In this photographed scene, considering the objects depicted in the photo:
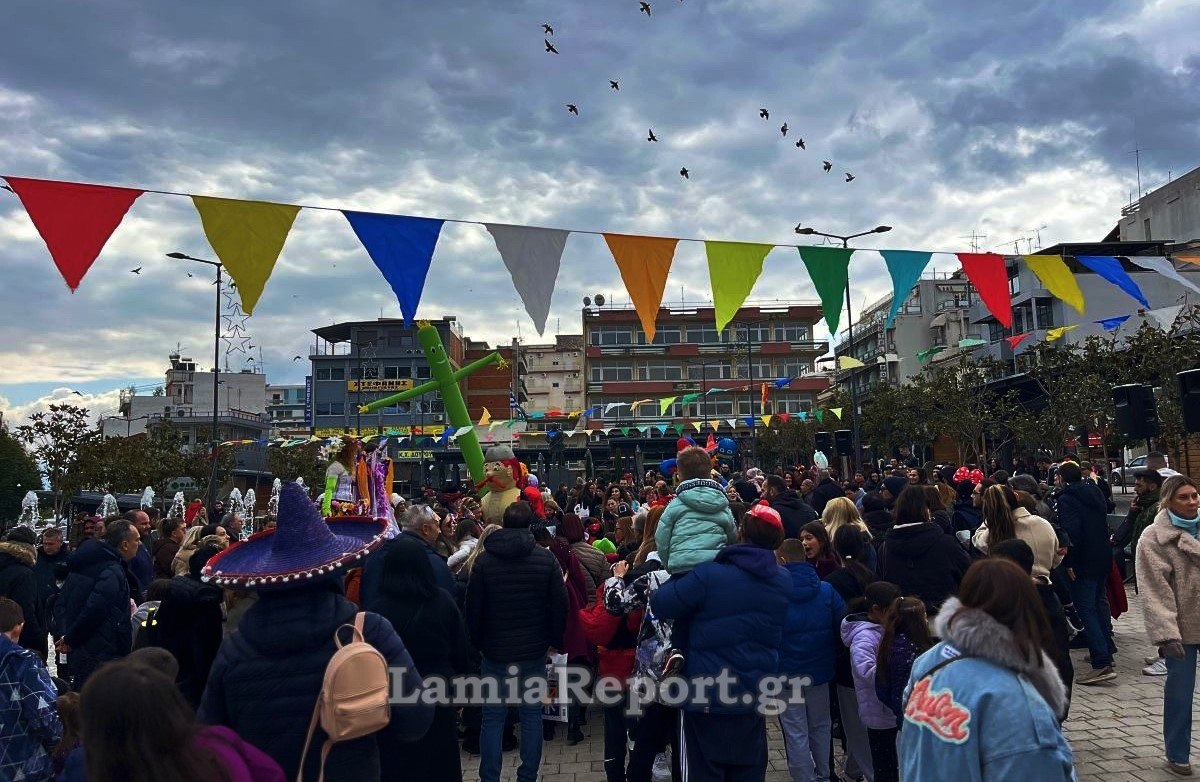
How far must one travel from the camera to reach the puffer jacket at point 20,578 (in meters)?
6.16

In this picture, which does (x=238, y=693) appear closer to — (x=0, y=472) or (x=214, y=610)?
(x=214, y=610)

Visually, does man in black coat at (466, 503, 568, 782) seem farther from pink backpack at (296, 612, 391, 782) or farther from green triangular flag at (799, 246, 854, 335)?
green triangular flag at (799, 246, 854, 335)

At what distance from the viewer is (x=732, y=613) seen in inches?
156

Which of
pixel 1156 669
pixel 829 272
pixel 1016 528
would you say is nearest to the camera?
pixel 1016 528

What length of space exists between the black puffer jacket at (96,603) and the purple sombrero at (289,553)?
130 inches

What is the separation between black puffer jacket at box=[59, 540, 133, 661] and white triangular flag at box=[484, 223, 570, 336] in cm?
506

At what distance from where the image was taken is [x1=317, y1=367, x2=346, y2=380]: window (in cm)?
7188

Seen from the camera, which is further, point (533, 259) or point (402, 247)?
point (533, 259)

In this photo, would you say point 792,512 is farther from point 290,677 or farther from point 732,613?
point 290,677

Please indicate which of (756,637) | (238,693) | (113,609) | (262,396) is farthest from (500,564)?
(262,396)

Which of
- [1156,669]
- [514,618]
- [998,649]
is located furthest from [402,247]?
[1156,669]

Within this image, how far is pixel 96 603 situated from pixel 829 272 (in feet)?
29.2

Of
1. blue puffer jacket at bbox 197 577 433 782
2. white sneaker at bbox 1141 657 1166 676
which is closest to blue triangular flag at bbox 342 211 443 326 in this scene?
blue puffer jacket at bbox 197 577 433 782

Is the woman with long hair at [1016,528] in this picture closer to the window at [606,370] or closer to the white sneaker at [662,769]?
the white sneaker at [662,769]
